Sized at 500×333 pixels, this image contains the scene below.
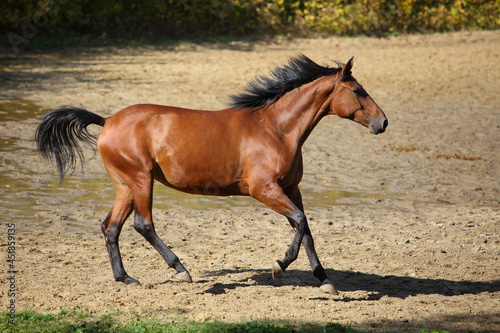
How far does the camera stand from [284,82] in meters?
5.34

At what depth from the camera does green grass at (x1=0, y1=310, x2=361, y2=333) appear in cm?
386

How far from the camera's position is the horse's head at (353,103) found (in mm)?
5105

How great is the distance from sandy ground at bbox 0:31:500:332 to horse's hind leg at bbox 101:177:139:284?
127 mm

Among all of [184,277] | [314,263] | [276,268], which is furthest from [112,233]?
[314,263]

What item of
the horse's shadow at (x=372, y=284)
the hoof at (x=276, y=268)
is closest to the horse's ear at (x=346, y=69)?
the hoof at (x=276, y=268)

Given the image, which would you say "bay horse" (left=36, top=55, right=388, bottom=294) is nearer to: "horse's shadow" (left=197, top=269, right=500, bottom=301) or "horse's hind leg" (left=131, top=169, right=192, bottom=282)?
"horse's hind leg" (left=131, top=169, right=192, bottom=282)

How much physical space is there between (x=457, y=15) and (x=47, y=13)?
14.0 m

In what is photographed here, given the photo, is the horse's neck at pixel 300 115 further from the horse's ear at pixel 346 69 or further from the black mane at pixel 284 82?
the horse's ear at pixel 346 69

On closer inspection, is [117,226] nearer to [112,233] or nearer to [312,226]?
[112,233]

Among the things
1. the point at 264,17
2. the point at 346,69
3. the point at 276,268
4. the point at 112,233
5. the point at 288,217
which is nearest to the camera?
the point at 276,268

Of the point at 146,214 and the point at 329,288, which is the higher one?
the point at 146,214

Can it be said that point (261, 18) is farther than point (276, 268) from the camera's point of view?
Yes

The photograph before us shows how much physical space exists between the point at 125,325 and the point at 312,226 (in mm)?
3183

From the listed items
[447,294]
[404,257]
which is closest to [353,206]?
[404,257]
